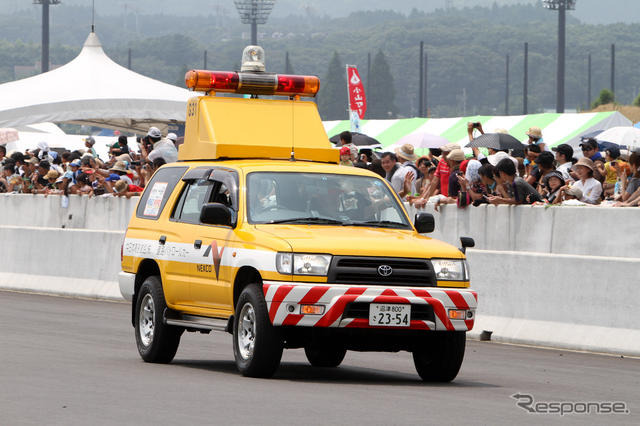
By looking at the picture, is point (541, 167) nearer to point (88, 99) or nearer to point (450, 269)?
point (450, 269)

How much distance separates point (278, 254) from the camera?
1118 cm

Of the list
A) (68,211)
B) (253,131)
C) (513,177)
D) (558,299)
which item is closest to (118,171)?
(68,211)

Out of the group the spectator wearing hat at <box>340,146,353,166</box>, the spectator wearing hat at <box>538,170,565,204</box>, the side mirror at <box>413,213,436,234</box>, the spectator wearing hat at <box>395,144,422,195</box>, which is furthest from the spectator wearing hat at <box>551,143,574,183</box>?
the side mirror at <box>413,213,436,234</box>

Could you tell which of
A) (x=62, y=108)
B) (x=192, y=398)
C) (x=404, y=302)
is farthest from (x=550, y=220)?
(x=62, y=108)

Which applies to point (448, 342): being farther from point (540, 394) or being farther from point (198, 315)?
point (198, 315)

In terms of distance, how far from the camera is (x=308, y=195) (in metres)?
12.3

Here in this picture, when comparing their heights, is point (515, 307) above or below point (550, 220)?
below

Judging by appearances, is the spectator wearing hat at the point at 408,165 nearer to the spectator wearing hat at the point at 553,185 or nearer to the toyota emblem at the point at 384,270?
the spectator wearing hat at the point at 553,185

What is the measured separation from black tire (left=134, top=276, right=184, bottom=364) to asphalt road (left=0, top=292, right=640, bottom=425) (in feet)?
0.63

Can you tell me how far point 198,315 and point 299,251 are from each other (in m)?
1.90

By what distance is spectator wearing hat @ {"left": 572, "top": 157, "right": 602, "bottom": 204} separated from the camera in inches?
663

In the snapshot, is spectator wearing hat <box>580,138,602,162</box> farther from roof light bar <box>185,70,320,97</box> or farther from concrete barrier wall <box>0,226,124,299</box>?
concrete barrier wall <box>0,226,124,299</box>

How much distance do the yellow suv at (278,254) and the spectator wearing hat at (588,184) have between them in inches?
161

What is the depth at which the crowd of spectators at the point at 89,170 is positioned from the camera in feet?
75.3
